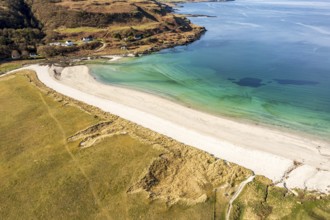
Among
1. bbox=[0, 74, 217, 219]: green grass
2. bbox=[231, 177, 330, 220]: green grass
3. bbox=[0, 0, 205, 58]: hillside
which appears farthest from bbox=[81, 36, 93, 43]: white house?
bbox=[231, 177, 330, 220]: green grass

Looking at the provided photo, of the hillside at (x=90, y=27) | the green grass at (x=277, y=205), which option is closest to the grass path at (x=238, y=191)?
the green grass at (x=277, y=205)

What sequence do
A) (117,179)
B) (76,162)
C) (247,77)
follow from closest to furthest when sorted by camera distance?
(117,179), (76,162), (247,77)

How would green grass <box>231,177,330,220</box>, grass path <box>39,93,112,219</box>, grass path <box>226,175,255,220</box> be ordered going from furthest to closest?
grass path <box>39,93,112,219</box>, grass path <box>226,175,255,220</box>, green grass <box>231,177,330,220</box>

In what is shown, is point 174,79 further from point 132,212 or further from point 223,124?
point 132,212

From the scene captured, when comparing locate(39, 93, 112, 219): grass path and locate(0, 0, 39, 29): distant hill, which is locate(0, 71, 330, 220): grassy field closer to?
locate(39, 93, 112, 219): grass path

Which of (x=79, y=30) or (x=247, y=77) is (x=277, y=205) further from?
(x=79, y=30)

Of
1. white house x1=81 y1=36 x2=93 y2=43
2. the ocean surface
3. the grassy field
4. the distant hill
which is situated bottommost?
the ocean surface

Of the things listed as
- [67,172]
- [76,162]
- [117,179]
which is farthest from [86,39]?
[117,179]
